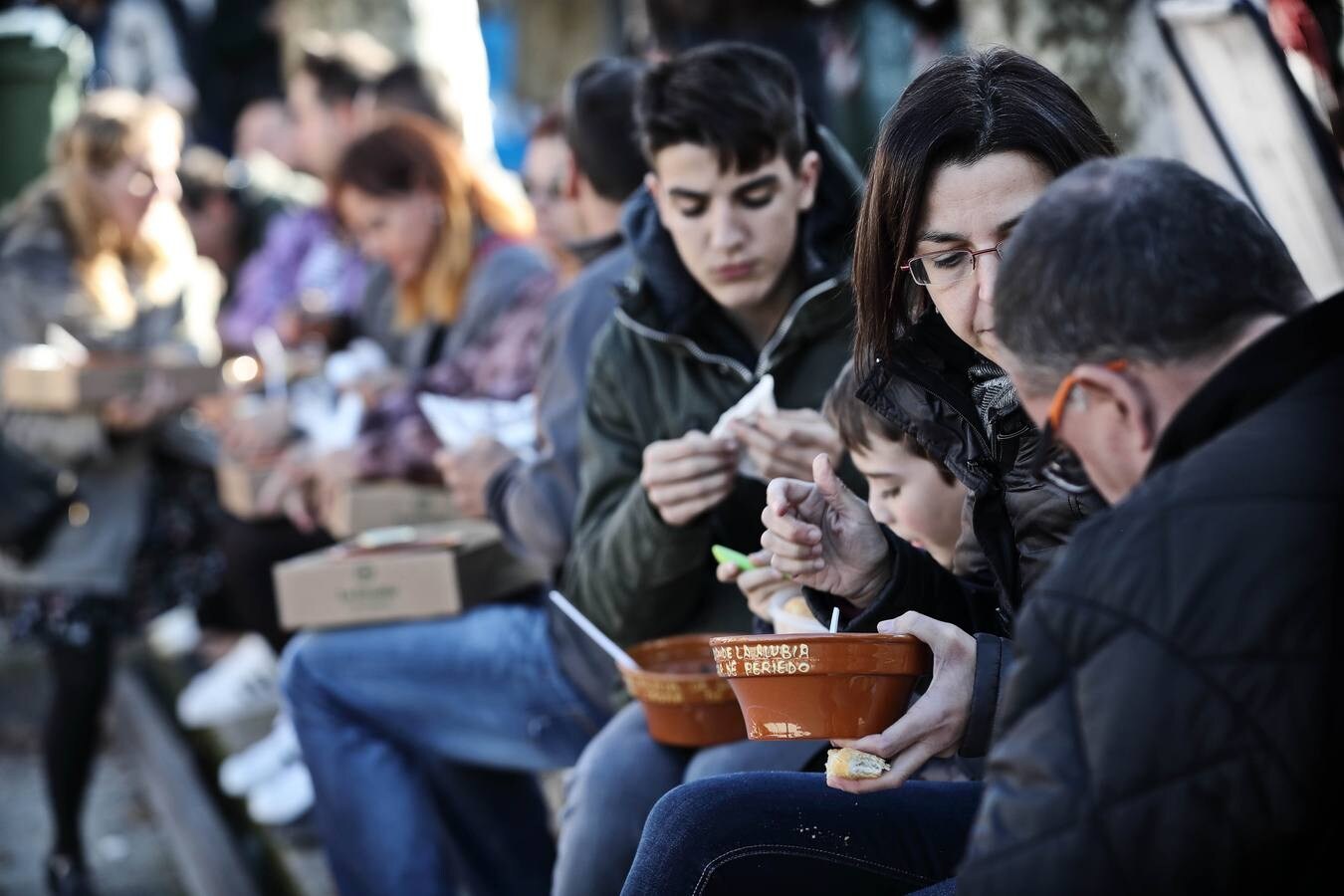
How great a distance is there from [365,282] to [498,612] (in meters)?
2.03

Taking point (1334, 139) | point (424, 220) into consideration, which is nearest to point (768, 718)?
point (1334, 139)

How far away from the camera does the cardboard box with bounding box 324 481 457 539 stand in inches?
173

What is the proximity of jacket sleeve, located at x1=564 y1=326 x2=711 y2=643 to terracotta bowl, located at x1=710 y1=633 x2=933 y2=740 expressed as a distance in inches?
35.9

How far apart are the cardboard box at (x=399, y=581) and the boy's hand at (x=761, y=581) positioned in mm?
Answer: 1309

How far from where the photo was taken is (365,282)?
5.46 m

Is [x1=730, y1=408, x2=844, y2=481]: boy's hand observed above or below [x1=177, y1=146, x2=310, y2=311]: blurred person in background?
below

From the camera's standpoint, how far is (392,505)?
441 centimetres

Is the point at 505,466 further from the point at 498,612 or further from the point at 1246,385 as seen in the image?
the point at 1246,385

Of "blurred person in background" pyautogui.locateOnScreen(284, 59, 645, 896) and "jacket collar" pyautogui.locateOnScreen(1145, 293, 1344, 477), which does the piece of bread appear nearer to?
"jacket collar" pyautogui.locateOnScreen(1145, 293, 1344, 477)

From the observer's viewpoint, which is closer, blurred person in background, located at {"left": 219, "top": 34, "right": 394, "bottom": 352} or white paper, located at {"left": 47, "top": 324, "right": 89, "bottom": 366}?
white paper, located at {"left": 47, "top": 324, "right": 89, "bottom": 366}

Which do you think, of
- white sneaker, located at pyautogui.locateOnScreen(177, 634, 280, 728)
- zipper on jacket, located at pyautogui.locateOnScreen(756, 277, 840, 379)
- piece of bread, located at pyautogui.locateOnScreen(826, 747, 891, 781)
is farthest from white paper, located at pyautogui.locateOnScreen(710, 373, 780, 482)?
white sneaker, located at pyautogui.locateOnScreen(177, 634, 280, 728)

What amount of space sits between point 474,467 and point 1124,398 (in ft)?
8.32

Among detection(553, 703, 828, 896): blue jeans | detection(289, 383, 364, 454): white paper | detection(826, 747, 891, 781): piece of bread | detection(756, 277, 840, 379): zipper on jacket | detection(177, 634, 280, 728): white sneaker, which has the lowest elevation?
detection(177, 634, 280, 728): white sneaker

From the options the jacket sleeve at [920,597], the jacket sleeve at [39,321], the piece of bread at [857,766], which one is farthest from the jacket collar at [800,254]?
the jacket sleeve at [39,321]
